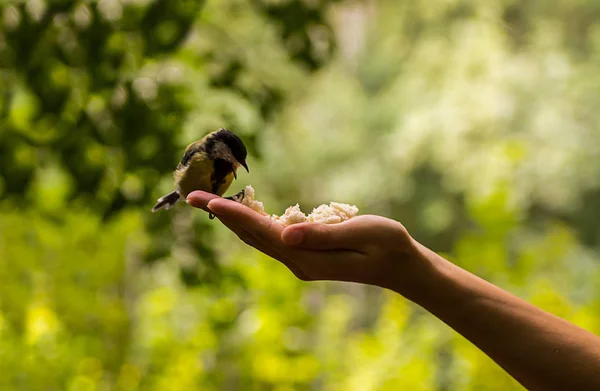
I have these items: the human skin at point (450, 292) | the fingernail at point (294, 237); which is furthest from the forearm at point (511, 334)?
the fingernail at point (294, 237)

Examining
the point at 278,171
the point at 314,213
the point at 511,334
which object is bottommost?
the point at 511,334

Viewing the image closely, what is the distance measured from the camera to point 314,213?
581mm

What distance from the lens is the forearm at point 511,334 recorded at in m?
0.53

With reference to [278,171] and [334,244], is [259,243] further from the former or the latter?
[278,171]

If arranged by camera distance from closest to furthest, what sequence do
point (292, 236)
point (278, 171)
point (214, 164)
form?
point (292, 236)
point (214, 164)
point (278, 171)

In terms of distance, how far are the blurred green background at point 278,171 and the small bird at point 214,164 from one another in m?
0.13

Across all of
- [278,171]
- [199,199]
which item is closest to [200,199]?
[199,199]

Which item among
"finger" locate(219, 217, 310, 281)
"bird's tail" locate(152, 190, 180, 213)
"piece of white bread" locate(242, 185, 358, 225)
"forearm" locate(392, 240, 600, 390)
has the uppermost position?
"bird's tail" locate(152, 190, 180, 213)

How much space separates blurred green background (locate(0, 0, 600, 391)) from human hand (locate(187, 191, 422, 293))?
23 cm

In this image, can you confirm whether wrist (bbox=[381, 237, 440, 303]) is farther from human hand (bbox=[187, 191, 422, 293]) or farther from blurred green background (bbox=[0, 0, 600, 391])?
blurred green background (bbox=[0, 0, 600, 391])

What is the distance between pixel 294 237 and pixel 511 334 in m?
0.21

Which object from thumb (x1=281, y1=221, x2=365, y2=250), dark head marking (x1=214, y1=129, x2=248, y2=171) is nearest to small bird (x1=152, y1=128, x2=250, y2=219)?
dark head marking (x1=214, y1=129, x2=248, y2=171)

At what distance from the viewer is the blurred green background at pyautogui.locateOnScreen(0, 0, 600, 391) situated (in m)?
0.86

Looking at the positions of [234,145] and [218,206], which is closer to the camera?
[218,206]
